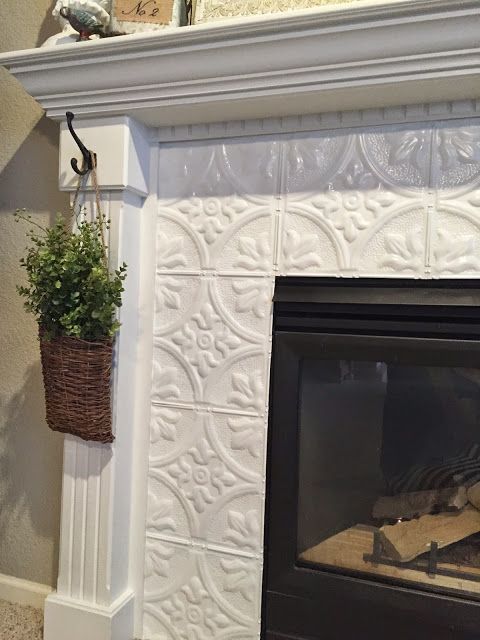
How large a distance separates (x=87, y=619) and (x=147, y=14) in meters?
1.40

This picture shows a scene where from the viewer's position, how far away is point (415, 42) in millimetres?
1017

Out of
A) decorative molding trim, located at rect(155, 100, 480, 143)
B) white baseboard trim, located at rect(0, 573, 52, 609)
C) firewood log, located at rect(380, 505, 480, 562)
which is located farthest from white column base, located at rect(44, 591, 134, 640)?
decorative molding trim, located at rect(155, 100, 480, 143)

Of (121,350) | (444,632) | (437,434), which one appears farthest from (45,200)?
(444,632)

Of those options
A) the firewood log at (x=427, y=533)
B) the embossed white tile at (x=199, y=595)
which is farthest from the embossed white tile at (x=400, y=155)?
the embossed white tile at (x=199, y=595)

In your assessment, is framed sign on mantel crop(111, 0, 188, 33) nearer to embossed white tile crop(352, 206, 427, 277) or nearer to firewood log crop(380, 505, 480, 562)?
embossed white tile crop(352, 206, 427, 277)

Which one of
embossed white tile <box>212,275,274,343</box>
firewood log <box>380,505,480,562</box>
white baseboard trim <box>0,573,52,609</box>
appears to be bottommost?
white baseboard trim <box>0,573,52,609</box>

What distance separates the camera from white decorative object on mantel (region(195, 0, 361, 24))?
1.14 meters

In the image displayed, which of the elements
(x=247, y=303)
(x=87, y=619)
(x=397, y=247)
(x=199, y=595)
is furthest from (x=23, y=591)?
(x=397, y=247)

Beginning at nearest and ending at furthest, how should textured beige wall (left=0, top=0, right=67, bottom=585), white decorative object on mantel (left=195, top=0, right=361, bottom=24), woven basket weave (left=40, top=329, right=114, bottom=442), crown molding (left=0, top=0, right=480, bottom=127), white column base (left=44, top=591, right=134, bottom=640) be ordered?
crown molding (left=0, top=0, right=480, bottom=127), white decorative object on mantel (left=195, top=0, right=361, bottom=24), woven basket weave (left=40, top=329, right=114, bottom=442), white column base (left=44, top=591, right=134, bottom=640), textured beige wall (left=0, top=0, right=67, bottom=585)

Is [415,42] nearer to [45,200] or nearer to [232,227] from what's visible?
[232,227]

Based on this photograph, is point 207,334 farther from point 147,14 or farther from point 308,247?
point 147,14

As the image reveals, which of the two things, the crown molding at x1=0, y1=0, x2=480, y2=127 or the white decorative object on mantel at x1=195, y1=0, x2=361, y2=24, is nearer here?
the crown molding at x1=0, y1=0, x2=480, y2=127

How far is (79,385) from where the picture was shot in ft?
4.20

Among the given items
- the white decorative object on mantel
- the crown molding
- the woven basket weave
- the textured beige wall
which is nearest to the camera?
the crown molding
